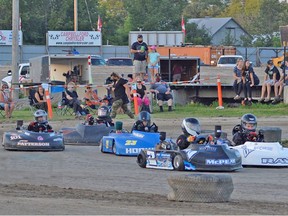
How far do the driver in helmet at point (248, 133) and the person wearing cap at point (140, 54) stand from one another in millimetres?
12349

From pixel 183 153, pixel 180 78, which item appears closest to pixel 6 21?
pixel 180 78

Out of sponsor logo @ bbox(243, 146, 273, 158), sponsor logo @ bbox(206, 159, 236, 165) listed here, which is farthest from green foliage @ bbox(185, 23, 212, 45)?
sponsor logo @ bbox(206, 159, 236, 165)

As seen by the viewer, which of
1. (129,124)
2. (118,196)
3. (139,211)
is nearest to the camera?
(139,211)

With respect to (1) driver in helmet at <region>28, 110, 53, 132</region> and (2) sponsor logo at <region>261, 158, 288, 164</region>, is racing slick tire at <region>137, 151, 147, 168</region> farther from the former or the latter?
(1) driver in helmet at <region>28, 110, 53, 132</region>

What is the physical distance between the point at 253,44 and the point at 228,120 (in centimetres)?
5192

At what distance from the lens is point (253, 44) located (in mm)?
77375

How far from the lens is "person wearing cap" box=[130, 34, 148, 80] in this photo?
28.8m

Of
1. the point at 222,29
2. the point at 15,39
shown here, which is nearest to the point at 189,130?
the point at 15,39

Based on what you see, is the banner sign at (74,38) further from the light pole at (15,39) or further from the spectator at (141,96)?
the spectator at (141,96)

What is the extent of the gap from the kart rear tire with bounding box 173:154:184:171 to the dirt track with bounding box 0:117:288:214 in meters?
0.31

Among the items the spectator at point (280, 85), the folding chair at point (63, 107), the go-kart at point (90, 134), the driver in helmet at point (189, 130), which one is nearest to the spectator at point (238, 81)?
the spectator at point (280, 85)

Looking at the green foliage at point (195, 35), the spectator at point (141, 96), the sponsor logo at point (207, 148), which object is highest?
the green foliage at point (195, 35)

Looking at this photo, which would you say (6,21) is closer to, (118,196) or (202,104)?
(202,104)

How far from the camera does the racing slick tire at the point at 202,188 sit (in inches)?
420
